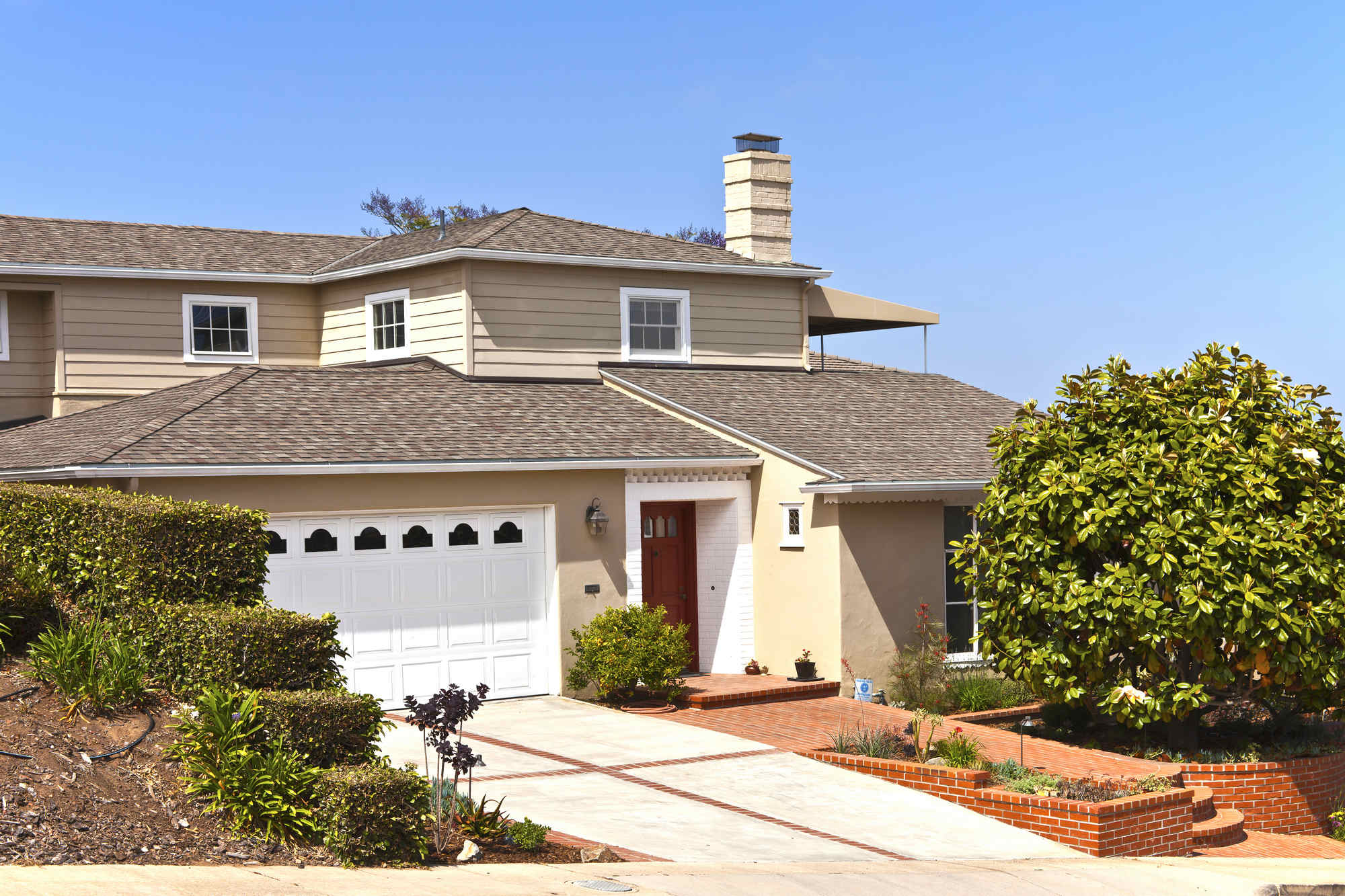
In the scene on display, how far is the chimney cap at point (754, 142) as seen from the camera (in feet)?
84.4

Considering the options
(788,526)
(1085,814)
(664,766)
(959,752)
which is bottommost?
(1085,814)

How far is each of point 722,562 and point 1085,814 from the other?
8322 mm

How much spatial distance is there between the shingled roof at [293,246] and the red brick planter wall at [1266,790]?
12.1m

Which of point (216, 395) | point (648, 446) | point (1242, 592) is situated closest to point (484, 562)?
point (648, 446)

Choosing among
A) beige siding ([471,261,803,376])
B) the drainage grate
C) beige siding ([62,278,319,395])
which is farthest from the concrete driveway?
beige siding ([62,278,319,395])

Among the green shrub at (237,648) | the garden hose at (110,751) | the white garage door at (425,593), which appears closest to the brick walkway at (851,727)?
the white garage door at (425,593)

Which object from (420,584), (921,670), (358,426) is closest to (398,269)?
(358,426)

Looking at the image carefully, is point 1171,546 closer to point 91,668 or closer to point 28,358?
point 91,668

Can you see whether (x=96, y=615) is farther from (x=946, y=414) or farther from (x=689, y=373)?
(x=946, y=414)

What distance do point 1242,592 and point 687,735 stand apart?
6.11 metres

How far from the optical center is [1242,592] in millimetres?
14141

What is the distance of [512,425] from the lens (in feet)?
61.7

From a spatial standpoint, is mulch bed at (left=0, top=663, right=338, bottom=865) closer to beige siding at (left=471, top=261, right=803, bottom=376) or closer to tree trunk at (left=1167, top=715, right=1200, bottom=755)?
tree trunk at (left=1167, top=715, right=1200, bottom=755)

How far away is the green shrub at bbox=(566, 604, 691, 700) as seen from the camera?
17125mm
